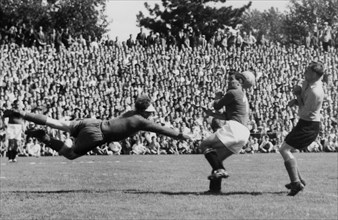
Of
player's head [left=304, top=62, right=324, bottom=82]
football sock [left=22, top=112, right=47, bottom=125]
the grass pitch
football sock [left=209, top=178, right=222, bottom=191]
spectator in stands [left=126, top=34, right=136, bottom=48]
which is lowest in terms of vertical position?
the grass pitch

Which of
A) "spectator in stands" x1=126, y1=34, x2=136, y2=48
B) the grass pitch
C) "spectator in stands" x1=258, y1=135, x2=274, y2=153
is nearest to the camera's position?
the grass pitch

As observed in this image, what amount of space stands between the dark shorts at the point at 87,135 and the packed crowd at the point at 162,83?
63.7ft

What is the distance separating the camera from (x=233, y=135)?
1337 centimetres

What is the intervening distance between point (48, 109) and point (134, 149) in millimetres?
4071

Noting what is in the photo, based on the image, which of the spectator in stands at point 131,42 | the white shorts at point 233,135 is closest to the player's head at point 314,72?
the white shorts at point 233,135

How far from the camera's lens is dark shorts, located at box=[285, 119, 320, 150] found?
13.5m

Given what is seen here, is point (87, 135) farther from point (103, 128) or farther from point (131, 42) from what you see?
point (131, 42)

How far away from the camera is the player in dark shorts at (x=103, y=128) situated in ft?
43.5

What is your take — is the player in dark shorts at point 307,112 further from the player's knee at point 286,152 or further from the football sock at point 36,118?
the football sock at point 36,118

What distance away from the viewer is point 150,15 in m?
74.8

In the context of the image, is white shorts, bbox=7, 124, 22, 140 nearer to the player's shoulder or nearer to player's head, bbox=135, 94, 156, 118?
player's head, bbox=135, 94, 156, 118

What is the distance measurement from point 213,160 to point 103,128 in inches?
75.7

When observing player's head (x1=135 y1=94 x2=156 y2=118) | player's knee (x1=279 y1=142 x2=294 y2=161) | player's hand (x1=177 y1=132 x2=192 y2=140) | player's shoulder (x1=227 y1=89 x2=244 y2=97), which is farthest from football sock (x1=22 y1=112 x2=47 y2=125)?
player's knee (x1=279 y1=142 x2=294 y2=161)

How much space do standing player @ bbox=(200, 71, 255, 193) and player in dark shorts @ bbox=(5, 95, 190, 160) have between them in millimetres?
565
